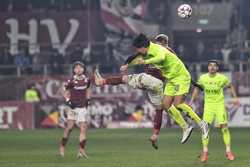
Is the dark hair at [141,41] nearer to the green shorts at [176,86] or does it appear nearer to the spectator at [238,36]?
the green shorts at [176,86]

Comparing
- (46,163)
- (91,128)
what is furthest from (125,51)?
(46,163)

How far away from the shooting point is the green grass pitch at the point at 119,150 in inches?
723

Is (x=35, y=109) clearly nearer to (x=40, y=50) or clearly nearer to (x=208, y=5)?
(x=40, y=50)

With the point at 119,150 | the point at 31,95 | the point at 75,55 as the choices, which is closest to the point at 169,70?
the point at 119,150

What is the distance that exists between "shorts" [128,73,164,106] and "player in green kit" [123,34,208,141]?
16 centimetres

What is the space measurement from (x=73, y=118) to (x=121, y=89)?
17.5 m

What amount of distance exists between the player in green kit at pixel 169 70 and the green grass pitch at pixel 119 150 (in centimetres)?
133

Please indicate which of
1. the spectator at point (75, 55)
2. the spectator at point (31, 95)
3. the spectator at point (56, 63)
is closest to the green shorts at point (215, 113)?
the spectator at point (31, 95)

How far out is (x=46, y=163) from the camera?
18641 millimetres

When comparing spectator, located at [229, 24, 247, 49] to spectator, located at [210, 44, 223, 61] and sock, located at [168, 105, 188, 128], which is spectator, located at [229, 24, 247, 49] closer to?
spectator, located at [210, 44, 223, 61]

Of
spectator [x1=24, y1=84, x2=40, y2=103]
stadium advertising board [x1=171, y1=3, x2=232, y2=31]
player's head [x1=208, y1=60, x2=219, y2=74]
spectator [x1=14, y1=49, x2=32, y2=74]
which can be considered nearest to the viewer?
player's head [x1=208, y1=60, x2=219, y2=74]

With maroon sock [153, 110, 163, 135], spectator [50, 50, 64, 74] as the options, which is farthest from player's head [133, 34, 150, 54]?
spectator [50, 50, 64, 74]

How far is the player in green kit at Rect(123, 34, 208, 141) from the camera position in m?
17.2

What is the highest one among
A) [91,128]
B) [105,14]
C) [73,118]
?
[105,14]
